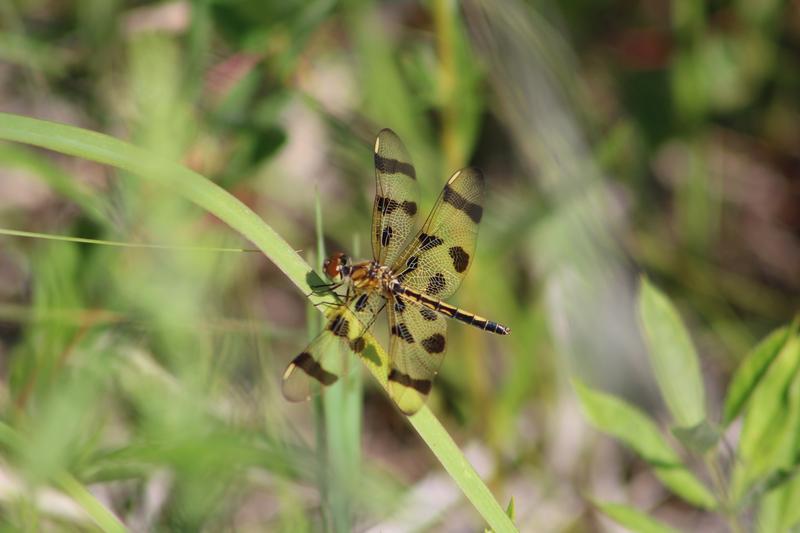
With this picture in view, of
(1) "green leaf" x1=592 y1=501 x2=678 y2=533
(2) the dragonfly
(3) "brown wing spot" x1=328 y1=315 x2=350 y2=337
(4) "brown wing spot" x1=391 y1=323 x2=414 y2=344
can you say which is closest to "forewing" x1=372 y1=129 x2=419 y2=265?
(2) the dragonfly

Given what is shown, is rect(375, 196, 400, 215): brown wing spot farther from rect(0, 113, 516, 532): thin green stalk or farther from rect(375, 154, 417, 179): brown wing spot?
rect(0, 113, 516, 532): thin green stalk

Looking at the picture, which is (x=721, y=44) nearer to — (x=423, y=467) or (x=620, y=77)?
(x=620, y=77)

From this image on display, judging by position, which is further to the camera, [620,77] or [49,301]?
[620,77]

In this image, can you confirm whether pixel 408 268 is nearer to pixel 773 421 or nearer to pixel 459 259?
pixel 459 259

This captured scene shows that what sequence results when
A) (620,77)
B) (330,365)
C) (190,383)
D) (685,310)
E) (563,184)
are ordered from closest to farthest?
(330,365), (190,383), (563,184), (685,310), (620,77)

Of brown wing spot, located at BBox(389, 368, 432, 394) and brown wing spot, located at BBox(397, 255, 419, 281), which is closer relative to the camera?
brown wing spot, located at BBox(389, 368, 432, 394)

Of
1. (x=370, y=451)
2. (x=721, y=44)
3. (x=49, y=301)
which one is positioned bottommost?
(x=370, y=451)

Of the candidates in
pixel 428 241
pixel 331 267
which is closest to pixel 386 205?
pixel 428 241

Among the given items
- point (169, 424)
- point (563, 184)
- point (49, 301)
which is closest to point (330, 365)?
point (169, 424)
